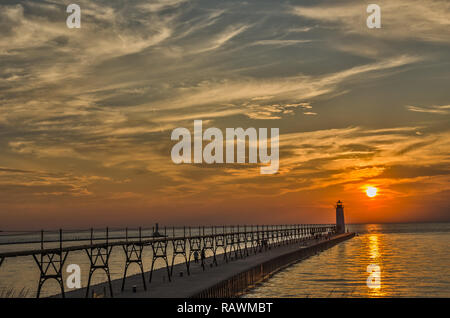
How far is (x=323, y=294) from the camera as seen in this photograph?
2298 inches

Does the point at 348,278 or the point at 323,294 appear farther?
the point at 348,278

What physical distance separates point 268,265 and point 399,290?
2141 cm

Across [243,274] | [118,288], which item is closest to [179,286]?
[118,288]

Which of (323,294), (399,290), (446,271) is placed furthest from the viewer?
(446,271)

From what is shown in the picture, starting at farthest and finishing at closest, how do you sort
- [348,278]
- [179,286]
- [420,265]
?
[420,265], [348,278], [179,286]

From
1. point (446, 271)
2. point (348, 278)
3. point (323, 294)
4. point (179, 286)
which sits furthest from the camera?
point (446, 271)
